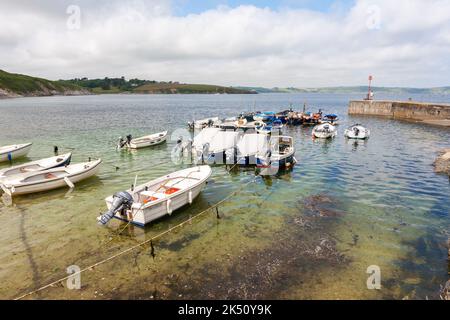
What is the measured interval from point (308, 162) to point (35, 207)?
25.8 m

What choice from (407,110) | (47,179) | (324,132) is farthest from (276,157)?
(407,110)

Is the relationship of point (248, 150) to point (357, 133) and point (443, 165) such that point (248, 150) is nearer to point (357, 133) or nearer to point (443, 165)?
point (443, 165)

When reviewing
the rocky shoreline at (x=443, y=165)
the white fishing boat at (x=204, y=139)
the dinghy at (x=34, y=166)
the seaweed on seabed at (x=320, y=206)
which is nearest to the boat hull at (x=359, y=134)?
the rocky shoreline at (x=443, y=165)

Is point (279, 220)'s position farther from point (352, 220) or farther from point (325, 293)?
point (325, 293)

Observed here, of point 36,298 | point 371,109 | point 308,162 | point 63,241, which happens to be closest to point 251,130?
point 308,162

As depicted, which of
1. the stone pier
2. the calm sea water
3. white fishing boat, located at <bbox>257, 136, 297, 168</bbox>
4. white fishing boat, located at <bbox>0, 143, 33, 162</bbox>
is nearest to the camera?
the calm sea water

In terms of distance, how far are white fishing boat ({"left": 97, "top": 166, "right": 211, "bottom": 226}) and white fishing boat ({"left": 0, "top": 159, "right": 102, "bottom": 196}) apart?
774 cm

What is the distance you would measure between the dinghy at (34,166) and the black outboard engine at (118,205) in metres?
12.2

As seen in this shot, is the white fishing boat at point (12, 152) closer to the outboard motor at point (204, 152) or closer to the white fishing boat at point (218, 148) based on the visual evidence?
the white fishing boat at point (218, 148)

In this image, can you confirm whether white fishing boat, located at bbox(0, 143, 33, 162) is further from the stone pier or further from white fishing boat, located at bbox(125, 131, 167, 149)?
the stone pier

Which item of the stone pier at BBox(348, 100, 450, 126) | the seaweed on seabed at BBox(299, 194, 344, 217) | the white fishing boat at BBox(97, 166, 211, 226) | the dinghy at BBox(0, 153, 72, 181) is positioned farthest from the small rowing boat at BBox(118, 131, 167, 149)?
the stone pier at BBox(348, 100, 450, 126)

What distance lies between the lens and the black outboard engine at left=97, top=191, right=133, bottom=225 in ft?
46.7

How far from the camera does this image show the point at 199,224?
15.7 meters

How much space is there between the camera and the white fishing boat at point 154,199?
14580mm
